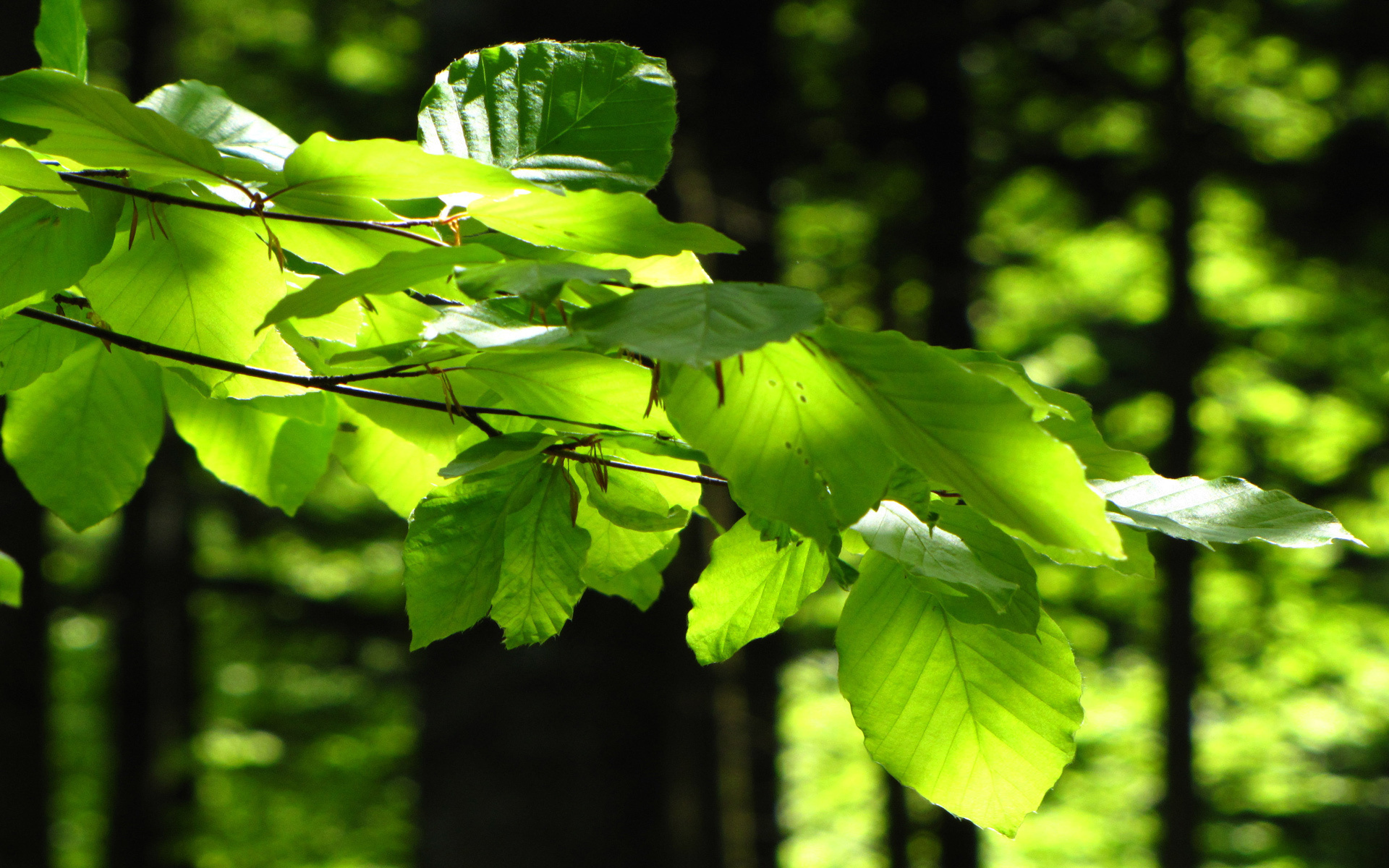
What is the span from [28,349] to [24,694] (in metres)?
4.38

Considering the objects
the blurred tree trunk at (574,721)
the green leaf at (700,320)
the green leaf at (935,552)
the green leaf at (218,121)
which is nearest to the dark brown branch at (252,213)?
the green leaf at (218,121)

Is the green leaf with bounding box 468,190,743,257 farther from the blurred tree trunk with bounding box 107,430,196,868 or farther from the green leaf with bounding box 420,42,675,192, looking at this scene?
the blurred tree trunk with bounding box 107,430,196,868

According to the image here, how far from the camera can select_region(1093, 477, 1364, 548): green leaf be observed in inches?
23.1

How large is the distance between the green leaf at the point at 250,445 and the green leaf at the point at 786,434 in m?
0.61

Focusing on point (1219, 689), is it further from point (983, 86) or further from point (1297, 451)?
point (983, 86)

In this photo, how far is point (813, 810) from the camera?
1048 cm

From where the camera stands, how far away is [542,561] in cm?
71

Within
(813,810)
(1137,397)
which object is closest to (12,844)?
(1137,397)

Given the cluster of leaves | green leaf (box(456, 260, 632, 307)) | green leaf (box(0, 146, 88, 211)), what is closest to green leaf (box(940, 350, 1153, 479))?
the cluster of leaves

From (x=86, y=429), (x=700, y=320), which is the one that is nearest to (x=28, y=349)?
(x=86, y=429)

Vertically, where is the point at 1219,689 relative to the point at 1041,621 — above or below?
below

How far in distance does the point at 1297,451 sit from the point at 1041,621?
7.95 meters

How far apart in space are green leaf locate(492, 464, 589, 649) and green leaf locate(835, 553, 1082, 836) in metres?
0.19

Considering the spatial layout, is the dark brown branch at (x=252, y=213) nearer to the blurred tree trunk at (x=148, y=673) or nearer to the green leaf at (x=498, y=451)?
the green leaf at (x=498, y=451)
